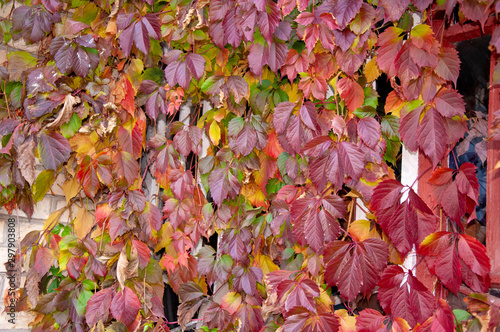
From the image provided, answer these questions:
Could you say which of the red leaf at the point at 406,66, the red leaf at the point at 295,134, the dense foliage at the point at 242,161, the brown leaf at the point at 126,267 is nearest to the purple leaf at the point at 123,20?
the dense foliage at the point at 242,161

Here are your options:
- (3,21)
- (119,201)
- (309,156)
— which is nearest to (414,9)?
(309,156)

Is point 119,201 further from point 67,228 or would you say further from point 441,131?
point 441,131

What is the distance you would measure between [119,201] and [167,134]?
1.15 ft

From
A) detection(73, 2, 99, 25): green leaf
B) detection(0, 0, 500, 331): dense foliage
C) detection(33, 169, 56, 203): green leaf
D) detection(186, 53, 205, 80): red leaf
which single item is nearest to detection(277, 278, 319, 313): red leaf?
detection(0, 0, 500, 331): dense foliage

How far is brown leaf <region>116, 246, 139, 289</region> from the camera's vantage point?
1351 mm

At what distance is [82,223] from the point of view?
149 centimetres

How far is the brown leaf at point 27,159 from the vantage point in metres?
1.38

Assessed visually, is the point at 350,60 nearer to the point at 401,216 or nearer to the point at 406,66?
the point at 406,66

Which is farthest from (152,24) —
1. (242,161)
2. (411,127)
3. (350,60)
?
(411,127)

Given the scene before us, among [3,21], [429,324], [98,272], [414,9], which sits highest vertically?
[414,9]

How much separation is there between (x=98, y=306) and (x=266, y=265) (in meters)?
0.60

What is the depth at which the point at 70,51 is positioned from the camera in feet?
4.58

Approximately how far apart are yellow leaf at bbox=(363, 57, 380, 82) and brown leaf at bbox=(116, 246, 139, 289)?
976 millimetres

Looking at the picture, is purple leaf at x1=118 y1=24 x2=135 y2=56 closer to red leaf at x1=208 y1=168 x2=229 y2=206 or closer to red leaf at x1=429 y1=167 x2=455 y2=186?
red leaf at x1=208 y1=168 x2=229 y2=206
